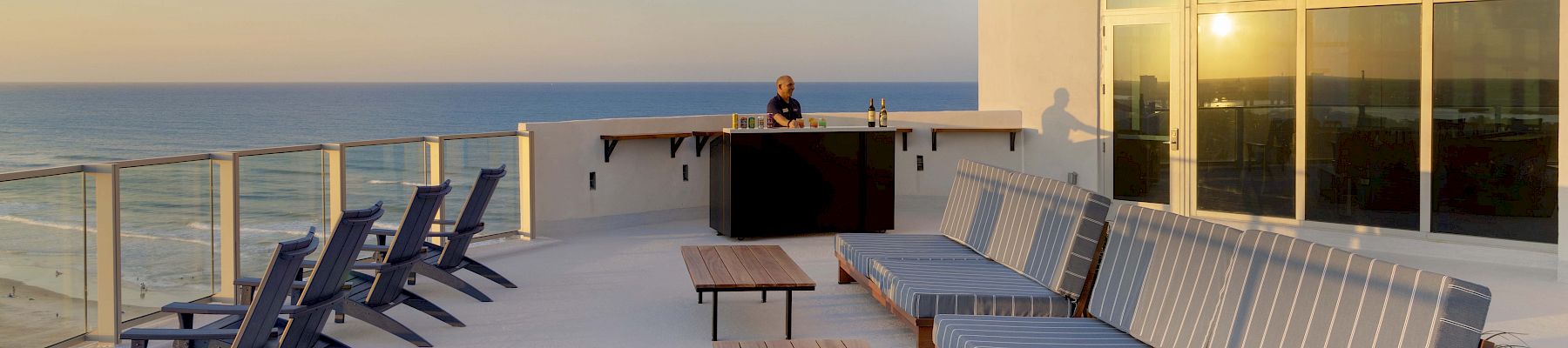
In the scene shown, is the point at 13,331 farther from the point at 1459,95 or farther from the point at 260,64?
the point at 260,64

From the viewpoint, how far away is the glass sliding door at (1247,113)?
9656 millimetres

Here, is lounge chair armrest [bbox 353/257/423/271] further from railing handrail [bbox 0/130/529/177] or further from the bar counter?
the bar counter

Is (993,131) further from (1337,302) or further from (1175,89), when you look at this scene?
(1337,302)

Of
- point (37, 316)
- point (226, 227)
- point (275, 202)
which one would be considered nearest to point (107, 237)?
point (37, 316)

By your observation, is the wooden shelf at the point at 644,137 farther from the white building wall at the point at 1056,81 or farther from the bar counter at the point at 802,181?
the white building wall at the point at 1056,81

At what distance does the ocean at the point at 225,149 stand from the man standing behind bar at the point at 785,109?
2.05 m

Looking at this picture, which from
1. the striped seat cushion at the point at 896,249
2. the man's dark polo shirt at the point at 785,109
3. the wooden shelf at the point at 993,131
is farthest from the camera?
the wooden shelf at the point at 993,131

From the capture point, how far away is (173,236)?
6707 millimetres

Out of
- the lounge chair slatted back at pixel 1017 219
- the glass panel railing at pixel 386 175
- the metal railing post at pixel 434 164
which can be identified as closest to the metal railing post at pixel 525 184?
the metal railing post at pixel 434 164

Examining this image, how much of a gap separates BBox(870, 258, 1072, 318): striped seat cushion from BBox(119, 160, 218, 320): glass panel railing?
355 cm

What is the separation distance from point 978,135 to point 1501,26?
14.4 ft

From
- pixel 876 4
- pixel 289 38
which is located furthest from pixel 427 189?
pixel 289 38

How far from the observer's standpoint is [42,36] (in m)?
49.8

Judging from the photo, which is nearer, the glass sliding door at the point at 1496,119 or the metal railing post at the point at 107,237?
the metal railing post at the point at 107,237
